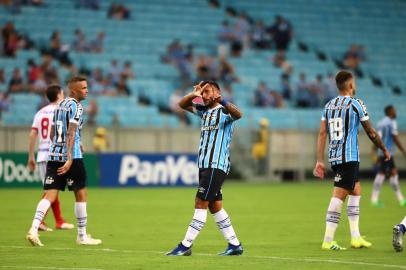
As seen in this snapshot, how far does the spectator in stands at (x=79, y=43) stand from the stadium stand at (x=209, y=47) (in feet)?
0.83

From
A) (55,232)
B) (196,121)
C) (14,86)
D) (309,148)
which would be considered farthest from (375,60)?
(55,232)

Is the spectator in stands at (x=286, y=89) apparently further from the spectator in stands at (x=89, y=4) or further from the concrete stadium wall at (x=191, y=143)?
the spectator in stands at (x=89, y=4)

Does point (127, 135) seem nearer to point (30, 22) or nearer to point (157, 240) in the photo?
point (30, 22)

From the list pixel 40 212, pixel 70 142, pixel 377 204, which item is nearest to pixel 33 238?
pixel 40 212

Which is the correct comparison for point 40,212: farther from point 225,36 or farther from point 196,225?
point 225,36

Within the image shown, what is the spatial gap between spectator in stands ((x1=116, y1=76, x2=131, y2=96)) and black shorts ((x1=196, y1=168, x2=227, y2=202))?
71.7 ft

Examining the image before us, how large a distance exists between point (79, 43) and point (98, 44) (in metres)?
0.81

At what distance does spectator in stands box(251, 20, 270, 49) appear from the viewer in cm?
3944

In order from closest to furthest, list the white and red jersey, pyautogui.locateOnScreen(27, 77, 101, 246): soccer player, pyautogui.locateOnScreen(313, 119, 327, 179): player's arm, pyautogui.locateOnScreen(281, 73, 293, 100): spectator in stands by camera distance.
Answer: pyautogui.locateOnScreen(313, 119, 327, 179): player's arm < pyautogui.locateOnScreen(27, 77, 101, 246): soccer player < the white and red jersey < pyautogui.locateOnScreen(281, 73, 293, 100): spectator in stands

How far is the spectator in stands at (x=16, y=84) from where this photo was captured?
31.1m

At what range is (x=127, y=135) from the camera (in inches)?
1259

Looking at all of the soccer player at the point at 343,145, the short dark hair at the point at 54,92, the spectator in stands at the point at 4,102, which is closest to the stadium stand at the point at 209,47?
the spectator in stands at the point at 4,102

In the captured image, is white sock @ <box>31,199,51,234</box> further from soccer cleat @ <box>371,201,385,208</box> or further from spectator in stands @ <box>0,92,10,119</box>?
spectator in stands @ <box>0,92,10,119</box>

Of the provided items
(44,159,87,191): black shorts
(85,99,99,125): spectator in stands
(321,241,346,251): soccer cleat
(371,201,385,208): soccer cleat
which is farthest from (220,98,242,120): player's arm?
(85,99,99,125): spectator in stands
